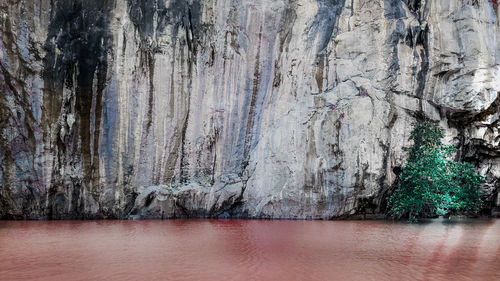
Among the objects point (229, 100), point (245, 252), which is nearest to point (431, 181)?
point (229, 100)

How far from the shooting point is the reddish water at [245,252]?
5320mm

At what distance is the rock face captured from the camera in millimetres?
12109

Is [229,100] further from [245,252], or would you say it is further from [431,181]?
[245,252]

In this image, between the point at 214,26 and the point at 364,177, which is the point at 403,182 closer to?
the point at 364,177

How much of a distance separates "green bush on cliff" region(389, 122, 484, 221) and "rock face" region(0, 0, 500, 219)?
1.89 ft

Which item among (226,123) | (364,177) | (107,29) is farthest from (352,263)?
(107,29)

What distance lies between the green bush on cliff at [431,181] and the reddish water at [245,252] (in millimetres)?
1482

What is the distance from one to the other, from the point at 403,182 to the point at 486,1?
6.71 meters

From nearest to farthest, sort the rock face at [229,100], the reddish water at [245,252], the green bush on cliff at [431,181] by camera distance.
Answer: the reddish water at [245,252]
the green bush on cliff at [431,181]
the rock face at [229,100]

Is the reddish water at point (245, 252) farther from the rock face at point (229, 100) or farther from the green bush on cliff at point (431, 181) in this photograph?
the rock face at point (229, 100)

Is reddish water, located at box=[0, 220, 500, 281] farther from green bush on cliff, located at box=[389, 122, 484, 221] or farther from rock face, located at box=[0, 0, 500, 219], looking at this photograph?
rock face, located at box=[0, 0, 500, 219]

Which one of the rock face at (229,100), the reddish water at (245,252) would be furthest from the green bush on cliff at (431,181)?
the reddish water at (245,252)

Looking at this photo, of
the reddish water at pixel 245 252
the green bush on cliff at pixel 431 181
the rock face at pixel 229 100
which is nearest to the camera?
the reddish water at pixel 245 252

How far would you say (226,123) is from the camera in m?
13.4
